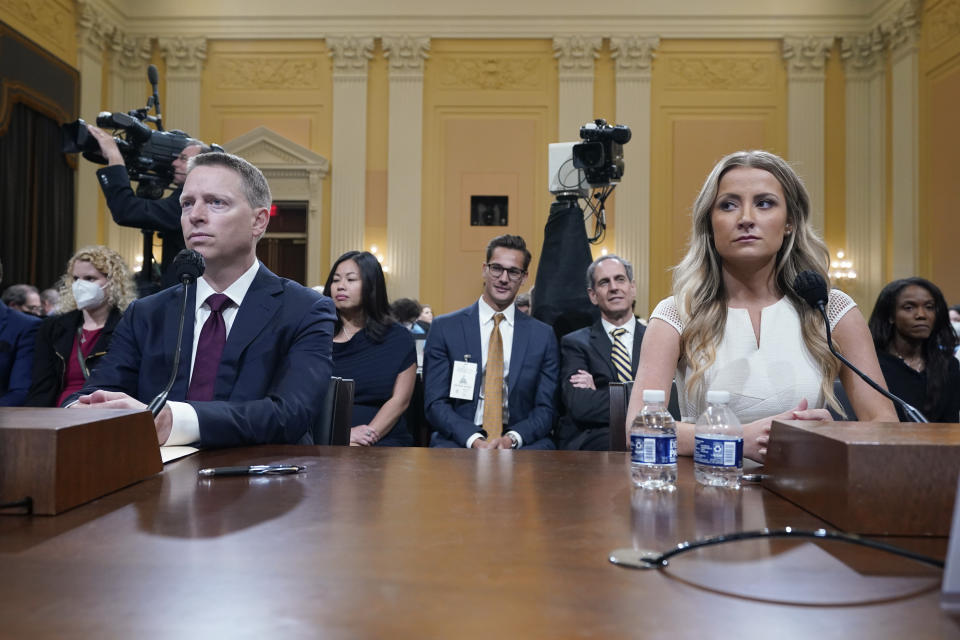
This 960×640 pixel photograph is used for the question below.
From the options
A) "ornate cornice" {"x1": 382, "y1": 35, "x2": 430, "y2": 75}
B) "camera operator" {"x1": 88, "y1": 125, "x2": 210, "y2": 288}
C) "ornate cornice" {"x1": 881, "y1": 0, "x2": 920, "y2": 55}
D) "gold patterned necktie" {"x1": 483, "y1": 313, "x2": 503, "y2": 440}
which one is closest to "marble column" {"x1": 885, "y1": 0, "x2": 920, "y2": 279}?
"ornate cornice" {"x1": 881, "y1": 0, "x2": 920, "y2": 55}

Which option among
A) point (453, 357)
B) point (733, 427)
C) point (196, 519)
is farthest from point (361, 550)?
point (453, 357)

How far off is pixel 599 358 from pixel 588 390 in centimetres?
18

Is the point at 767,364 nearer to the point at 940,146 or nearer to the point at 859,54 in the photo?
the point at 940,146

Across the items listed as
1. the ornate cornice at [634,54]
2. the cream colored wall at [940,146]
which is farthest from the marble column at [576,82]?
the cream colored wall at [940,146]

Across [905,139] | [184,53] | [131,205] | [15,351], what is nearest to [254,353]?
[131,205]

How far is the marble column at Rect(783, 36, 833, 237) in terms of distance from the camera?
33.4 ft

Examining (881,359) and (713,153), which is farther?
(713,153)

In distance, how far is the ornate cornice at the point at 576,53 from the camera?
10.3 metres

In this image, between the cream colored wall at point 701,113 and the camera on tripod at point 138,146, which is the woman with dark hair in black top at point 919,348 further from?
the cream colored wall at point 701,113

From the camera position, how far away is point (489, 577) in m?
0.72

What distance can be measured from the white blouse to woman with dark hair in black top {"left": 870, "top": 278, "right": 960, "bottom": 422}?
1959 millimetres

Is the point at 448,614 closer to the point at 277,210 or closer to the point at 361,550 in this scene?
the point at 361,550

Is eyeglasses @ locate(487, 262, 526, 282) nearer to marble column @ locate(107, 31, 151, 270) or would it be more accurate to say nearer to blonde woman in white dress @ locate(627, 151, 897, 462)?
blonde woman in white dress @ locate(627, 151, 897, 462)

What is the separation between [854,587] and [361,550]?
474mm
